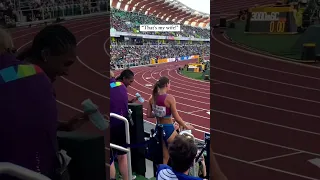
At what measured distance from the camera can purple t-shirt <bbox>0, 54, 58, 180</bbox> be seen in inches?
38.5

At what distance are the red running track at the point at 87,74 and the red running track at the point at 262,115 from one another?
1.46ft

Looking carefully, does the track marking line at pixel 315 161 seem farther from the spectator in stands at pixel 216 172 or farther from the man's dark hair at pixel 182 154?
the man's dark hair at pixel 182 154

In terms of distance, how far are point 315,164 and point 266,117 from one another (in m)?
0.26

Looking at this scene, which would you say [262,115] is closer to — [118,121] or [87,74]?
[87,74]

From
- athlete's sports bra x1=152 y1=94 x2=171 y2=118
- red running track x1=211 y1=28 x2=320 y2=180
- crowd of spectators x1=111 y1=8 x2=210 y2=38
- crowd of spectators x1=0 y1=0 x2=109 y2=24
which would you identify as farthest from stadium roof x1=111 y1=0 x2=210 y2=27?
red running track x1=211 y1=28 x2=320 y2=180

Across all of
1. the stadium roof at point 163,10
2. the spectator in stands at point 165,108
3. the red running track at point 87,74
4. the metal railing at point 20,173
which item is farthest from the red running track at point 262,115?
the stadium roof at point 163,10

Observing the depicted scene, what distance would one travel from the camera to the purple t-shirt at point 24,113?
98cm

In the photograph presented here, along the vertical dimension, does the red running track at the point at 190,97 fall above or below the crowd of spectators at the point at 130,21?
below

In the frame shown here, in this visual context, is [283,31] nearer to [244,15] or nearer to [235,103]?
[244,15]

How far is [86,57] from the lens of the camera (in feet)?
4.48

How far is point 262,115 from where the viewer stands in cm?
138

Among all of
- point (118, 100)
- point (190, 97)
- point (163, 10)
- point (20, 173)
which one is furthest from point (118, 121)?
point (163, 10)

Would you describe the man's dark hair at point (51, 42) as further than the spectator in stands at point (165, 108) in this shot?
No

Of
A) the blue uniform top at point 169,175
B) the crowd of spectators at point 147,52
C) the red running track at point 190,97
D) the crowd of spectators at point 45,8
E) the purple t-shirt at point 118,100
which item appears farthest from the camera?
the crowd of spectators at point 147,52
